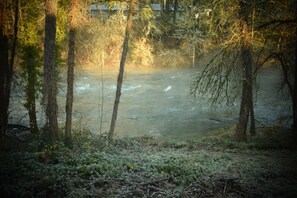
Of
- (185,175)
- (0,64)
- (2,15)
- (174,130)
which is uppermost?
(2,15)

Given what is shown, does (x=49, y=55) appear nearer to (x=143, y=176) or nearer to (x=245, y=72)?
(x=143, y=176)

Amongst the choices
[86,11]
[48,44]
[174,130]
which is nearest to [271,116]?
[174,130]

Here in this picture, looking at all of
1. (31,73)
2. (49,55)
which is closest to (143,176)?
(49,55)

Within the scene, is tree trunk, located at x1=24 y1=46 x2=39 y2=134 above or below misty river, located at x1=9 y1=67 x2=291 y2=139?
above

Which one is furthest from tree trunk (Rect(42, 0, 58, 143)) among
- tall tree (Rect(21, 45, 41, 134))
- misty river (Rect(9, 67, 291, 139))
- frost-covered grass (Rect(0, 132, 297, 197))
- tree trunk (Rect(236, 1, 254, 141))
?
tree trunk (Rect(236, 1, 254, 141))

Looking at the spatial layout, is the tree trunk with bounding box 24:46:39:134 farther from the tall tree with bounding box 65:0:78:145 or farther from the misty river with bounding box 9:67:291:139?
the tall tree with bounding box 65:0:78:145

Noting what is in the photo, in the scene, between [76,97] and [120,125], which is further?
[76,97]

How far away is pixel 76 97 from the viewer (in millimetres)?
28562

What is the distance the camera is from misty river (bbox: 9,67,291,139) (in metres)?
22.0

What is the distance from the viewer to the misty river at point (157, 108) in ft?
72.2

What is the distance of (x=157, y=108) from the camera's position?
26688 millimetres

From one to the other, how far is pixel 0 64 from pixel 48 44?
3783 millimetres

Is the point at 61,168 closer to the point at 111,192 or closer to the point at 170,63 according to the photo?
the point at 111,192

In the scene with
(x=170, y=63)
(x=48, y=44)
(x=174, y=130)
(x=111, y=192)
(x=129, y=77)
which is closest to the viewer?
(x=111, y=192)
